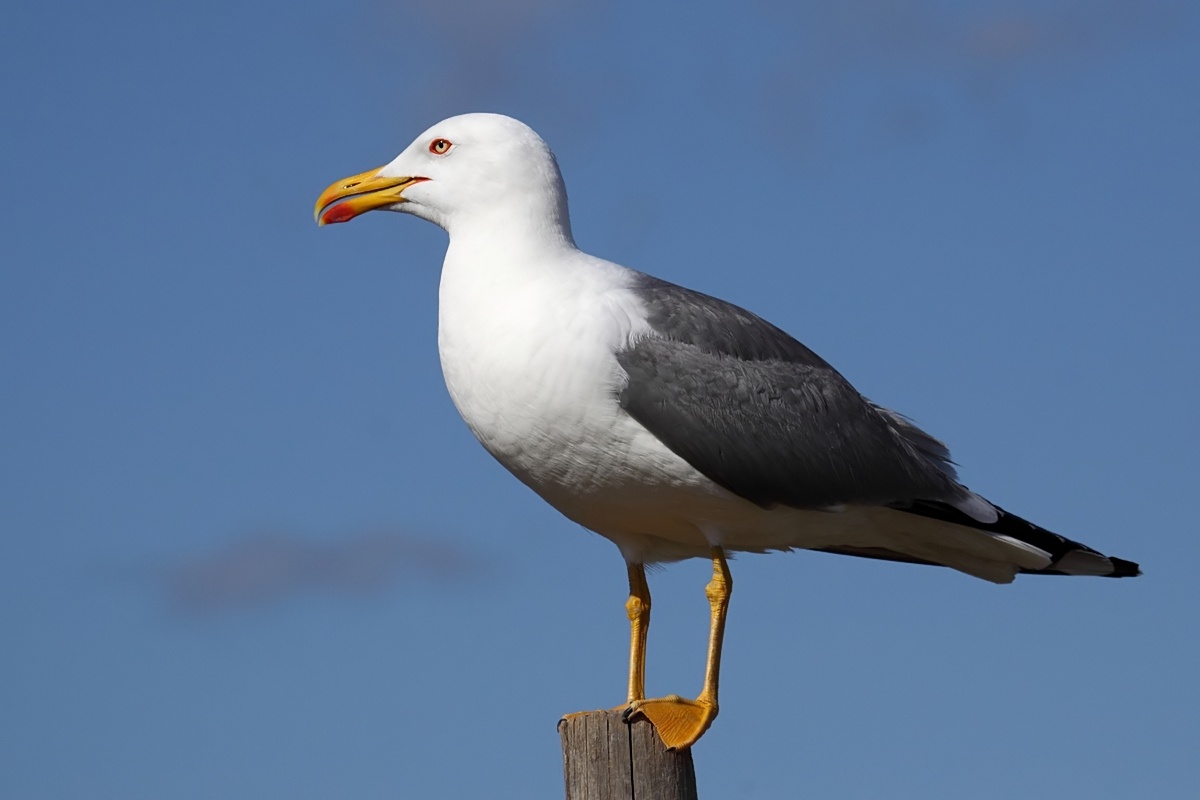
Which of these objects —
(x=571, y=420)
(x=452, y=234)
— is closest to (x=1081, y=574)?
(x=571, y=420)

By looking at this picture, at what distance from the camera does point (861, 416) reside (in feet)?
30.5

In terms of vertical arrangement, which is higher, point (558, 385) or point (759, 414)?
point (759, 414)

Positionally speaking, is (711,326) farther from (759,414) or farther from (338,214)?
(338,214)

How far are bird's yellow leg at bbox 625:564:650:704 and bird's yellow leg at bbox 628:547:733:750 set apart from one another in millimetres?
478

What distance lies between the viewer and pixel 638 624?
903 centimetres

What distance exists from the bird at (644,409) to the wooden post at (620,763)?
0.10m

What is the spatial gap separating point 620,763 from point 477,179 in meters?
3.31

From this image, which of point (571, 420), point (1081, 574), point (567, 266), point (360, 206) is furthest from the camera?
point (1081, 574)

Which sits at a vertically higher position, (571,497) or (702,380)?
(702,380)

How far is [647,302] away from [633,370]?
0.51 meters

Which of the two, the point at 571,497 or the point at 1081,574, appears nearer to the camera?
the point at 571,497

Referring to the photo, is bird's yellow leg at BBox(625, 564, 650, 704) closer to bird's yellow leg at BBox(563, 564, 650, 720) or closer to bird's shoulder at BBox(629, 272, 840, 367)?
bird's yellow leg at BBox(563, 564, 650, 720)

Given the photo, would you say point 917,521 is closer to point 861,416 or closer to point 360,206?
point 861,416

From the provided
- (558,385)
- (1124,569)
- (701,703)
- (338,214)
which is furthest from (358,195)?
(1124,569)
